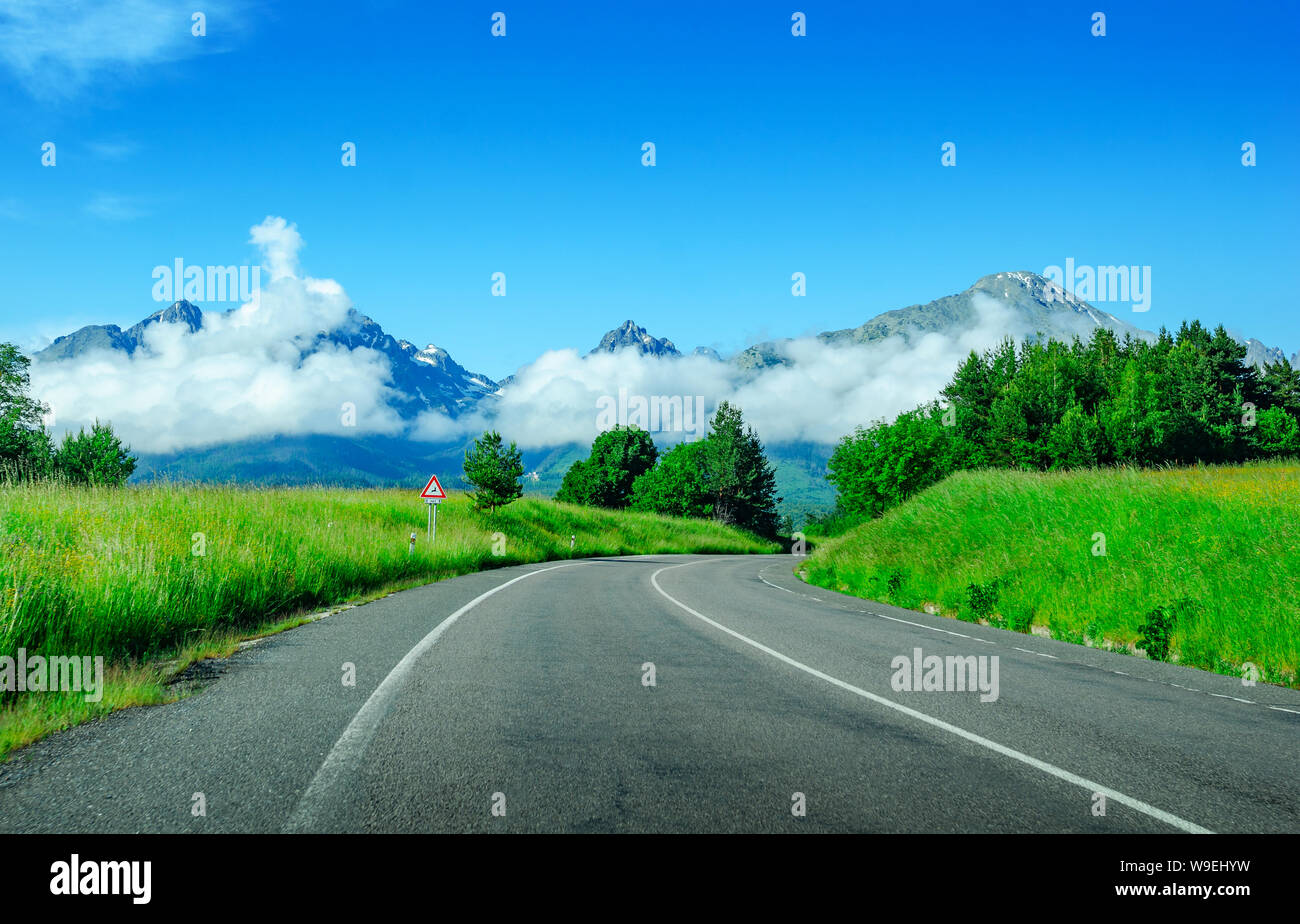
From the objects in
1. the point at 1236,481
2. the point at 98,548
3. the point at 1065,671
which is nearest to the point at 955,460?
the point at 1236,481

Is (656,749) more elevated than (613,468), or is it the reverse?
(613,468)

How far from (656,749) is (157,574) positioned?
25.5 feet

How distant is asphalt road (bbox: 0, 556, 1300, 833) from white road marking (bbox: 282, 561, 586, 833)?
0.02 meters

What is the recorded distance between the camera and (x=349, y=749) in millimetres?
4809

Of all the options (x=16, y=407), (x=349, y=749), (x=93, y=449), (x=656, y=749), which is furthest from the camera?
(x=16, y=407)

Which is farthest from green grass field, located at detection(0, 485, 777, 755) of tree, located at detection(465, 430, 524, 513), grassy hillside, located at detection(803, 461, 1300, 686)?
tree, located at detection(465, 430, 524, 513)

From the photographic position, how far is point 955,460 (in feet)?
170

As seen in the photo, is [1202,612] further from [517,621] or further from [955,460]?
[955,460]

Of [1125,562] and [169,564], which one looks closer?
[169,564]

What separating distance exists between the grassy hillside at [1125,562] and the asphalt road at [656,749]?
67.4 inches

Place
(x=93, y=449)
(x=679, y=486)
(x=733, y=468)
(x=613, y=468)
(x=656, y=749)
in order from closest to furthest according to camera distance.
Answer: (x=656, y=749) → (x=93, y=449) → (x=733, y=468) → (x=679, y=486) → (x=613, y=468)

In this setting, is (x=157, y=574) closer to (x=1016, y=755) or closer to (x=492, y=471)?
(x=1016, y=755)

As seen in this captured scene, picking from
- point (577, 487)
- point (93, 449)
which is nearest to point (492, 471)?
point (93, 449)
